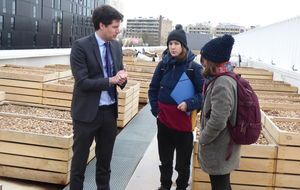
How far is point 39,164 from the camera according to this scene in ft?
14.8

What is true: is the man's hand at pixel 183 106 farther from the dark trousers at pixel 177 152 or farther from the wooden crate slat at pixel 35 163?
the wooden crate slat at pixel 35 163

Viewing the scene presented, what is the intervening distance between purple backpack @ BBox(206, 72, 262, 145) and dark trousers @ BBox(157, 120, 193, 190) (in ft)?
3.61

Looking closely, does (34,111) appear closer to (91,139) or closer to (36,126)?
(36,126)

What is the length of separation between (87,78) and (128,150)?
274cm

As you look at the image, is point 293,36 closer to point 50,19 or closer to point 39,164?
point 39,164

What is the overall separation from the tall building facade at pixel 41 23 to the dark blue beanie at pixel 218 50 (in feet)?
72.4

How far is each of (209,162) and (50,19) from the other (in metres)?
29.6

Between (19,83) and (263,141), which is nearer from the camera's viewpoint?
(263,141)

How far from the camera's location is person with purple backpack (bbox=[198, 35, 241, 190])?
292cm

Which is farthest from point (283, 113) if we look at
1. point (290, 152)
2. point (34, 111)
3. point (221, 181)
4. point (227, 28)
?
point (227, 28)

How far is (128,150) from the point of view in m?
6.02

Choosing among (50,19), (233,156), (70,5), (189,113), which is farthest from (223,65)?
(70,5)

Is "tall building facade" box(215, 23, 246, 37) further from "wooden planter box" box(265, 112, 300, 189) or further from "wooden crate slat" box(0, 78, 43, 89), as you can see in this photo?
"wooden planter box" box(265, 112, 300, 189)

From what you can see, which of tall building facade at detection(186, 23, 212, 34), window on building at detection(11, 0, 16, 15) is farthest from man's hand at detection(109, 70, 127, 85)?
tall building facade at detection(186, 23, 212, 34)
